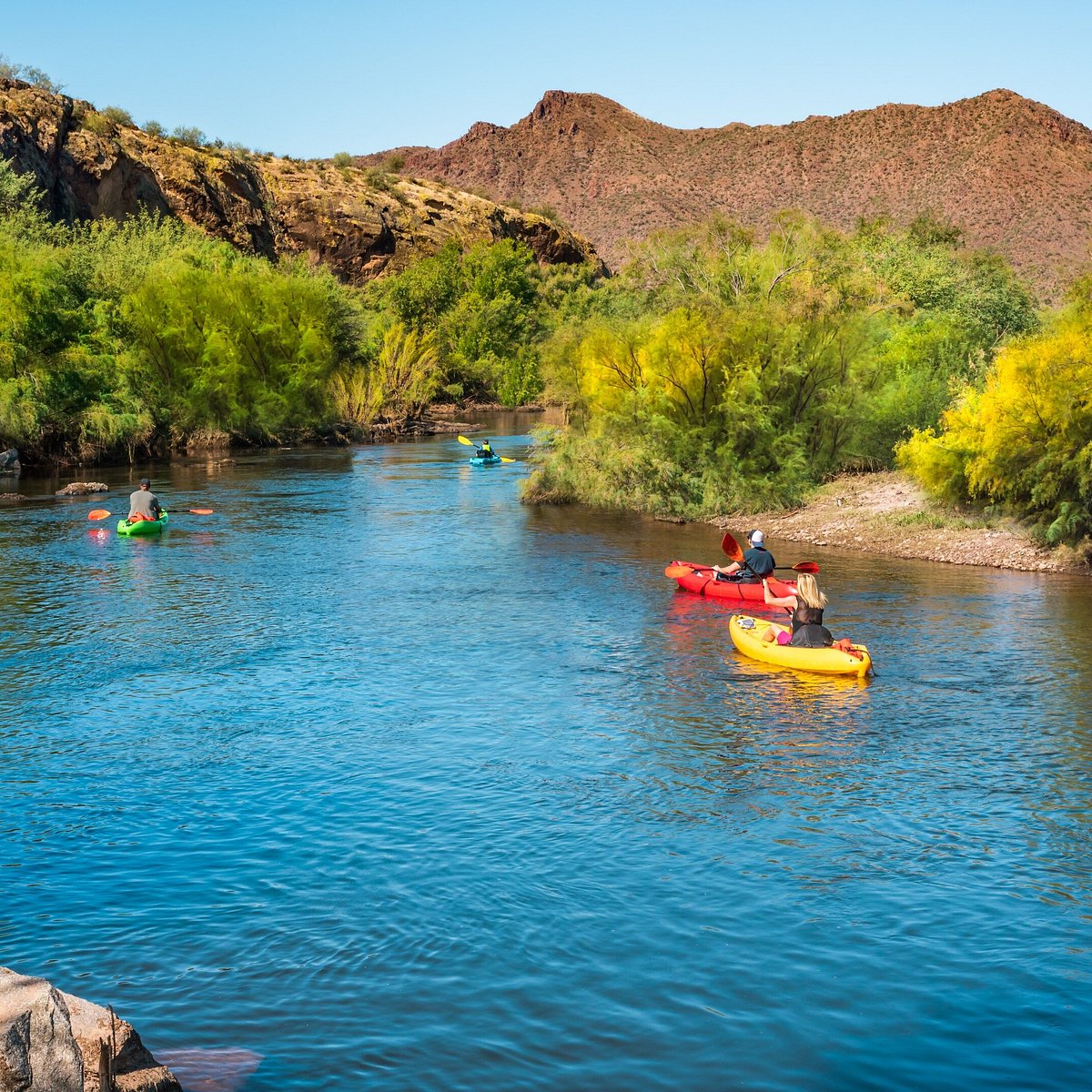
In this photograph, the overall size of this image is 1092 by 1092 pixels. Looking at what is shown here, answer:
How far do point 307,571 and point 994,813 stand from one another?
16694mm

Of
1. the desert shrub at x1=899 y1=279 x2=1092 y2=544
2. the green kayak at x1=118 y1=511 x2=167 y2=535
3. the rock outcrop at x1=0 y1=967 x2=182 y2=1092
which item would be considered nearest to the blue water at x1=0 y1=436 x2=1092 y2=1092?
the rock outcrop at x1=0 y1=967 x2=182 y2=1092

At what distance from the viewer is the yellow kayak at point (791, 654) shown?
16875 millimetres

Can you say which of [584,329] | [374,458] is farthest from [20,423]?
[584,329]

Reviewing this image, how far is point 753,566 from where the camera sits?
22344mm

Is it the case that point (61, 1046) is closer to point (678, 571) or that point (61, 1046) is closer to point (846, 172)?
point (678, 571)

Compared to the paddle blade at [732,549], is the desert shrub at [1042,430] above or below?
above

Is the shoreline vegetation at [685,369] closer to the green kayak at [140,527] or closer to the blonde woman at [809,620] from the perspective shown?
the blonde woman at [809,620]

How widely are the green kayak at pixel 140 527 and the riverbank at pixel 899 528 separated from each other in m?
13.7

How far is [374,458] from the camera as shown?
5162 centimetres

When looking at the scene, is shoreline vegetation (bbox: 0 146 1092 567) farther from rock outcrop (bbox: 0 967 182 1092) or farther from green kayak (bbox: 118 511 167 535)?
rock outcrop (bbox: 0 967 182 1092)

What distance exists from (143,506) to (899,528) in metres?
17.4

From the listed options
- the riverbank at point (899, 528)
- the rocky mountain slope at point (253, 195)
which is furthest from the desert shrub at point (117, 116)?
the riverbank at point (899, 528)

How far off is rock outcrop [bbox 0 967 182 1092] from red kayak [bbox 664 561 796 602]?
16.9m

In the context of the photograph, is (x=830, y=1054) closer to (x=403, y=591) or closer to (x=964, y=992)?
(x=964, y=992)
